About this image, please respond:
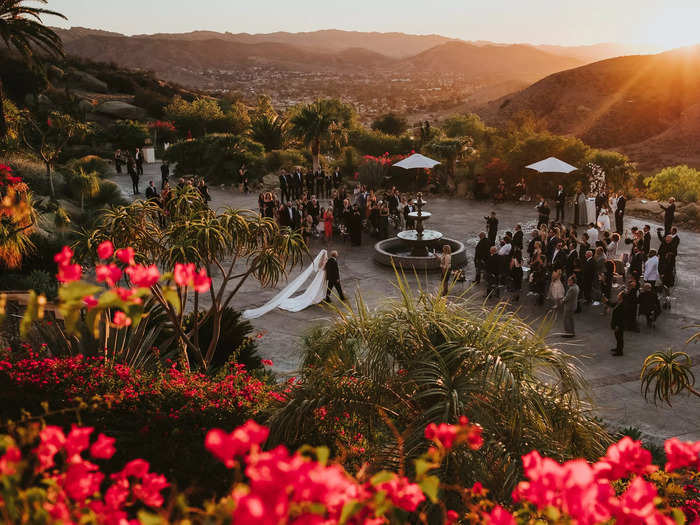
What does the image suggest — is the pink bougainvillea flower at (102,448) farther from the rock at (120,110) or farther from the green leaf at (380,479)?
the rock at (120,110)

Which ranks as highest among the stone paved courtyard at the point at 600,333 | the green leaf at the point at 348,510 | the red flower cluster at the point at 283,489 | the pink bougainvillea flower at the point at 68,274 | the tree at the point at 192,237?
the pink bougainvillea flower at the point at 68,274

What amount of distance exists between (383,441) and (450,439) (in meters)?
3.11

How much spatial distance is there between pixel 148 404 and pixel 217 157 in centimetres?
2531

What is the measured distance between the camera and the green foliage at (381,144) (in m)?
31.7

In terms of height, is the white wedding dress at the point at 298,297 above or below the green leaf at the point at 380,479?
below

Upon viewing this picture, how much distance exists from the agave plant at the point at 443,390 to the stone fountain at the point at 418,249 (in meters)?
9.05

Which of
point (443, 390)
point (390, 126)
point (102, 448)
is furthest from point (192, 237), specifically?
point (390, 126)

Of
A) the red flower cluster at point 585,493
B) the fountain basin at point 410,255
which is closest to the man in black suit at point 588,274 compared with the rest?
the fountain basin at point 410,255

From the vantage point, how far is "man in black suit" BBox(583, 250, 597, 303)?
12.1 meters

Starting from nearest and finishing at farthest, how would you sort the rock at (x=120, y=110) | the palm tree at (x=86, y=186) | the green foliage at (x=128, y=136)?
the palm tree at (x=86, y=186), the green foliage at (x=128, y=136), the rock at (x=120, y=110)

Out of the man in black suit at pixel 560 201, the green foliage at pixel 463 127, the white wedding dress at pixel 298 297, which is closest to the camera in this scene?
the white wedding dress at pixel 298 297

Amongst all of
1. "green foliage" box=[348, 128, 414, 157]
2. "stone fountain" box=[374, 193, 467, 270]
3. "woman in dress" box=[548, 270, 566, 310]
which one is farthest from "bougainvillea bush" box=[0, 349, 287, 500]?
"green foliage" box=[348, 128, 414, 157]

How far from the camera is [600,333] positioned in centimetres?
1109

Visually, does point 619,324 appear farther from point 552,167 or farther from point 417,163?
point 417,163
